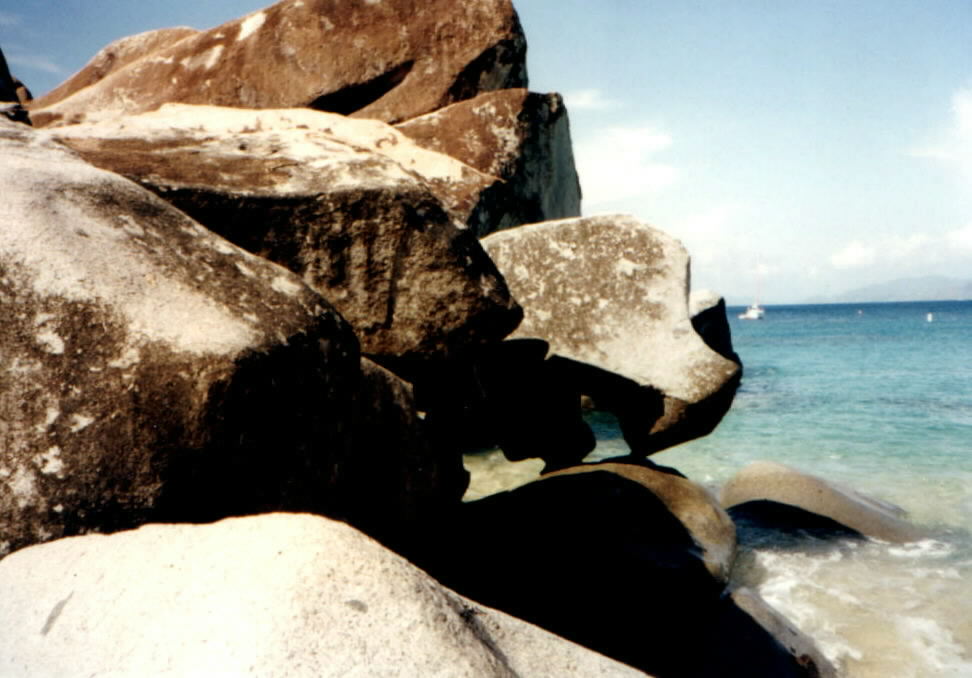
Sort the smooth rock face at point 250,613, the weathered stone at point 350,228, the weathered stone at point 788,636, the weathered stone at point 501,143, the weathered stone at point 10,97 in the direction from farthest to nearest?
the weathered stone at point 501,143, the weathered stone at point 788,636, the weathered stone at point 10,97, the weathered stone at point 350,228, the smooth rock face at point 250,613

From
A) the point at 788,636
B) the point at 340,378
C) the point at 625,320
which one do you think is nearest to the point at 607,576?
the point at 788,636

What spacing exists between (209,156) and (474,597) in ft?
9.22

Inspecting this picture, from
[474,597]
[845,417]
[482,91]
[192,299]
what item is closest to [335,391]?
[192,299]

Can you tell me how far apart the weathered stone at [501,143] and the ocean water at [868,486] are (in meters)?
3.64

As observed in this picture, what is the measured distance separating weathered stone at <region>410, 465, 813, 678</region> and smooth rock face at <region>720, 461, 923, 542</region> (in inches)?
118

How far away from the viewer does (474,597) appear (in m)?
4.60

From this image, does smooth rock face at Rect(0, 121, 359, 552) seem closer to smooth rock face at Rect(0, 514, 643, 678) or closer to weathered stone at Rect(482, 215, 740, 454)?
smooth rock face at Rect(0, 514, 643, 678)

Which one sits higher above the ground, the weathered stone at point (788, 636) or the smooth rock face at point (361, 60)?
the smooth rock face at point (361, 60)

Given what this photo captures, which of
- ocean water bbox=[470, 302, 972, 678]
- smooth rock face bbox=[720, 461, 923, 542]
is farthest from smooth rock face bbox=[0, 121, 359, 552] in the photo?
smooth rock face bbox=[720, 461, 923, 542]

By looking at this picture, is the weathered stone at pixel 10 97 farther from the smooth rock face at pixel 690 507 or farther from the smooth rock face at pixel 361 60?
the smooth rock face at pixel 690 507

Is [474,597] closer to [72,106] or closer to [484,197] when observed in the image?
[484,197]

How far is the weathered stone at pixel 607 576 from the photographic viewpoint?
15.1 feet

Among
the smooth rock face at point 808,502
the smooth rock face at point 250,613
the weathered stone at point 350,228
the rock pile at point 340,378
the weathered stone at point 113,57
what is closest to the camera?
the smooth rock face at point 250,613

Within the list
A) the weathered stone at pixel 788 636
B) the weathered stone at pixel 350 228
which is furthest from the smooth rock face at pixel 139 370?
the weathered stone at pixel 788 636
